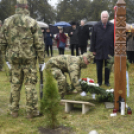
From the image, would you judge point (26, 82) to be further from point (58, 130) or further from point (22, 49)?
point (58, 130)

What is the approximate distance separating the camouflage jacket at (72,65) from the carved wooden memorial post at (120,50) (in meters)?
0.72

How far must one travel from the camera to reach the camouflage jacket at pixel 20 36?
3389 mm

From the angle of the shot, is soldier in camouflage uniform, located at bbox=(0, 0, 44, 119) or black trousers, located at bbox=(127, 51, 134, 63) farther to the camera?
black trousers, located at bbox=(127, 51, 134, 63)

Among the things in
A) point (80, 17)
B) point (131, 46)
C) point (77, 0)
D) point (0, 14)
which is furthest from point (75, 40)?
point (77, 0)

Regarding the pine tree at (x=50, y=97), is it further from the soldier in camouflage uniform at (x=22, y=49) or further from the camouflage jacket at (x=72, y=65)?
the camouflage jacket at (x=72, y=65)

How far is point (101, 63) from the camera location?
5695mm

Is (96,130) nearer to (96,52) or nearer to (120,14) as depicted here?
(120,14)

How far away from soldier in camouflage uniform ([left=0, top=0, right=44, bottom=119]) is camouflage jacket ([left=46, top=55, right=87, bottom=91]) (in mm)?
803

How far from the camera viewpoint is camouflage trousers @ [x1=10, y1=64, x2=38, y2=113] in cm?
352

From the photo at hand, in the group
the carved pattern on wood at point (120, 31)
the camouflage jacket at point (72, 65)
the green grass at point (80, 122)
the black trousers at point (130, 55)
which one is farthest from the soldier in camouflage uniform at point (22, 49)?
the black trousers at point (130, 55)

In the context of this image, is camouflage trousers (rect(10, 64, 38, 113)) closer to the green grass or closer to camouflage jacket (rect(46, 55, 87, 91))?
the green grass

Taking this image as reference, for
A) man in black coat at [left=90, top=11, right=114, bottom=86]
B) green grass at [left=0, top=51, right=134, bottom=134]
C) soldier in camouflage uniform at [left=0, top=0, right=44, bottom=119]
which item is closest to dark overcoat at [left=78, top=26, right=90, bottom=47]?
man in black coat at [left=90, top=11, right=114, bottom=86]

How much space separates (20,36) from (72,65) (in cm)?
123

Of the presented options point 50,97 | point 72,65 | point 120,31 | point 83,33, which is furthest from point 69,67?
point 83,33
